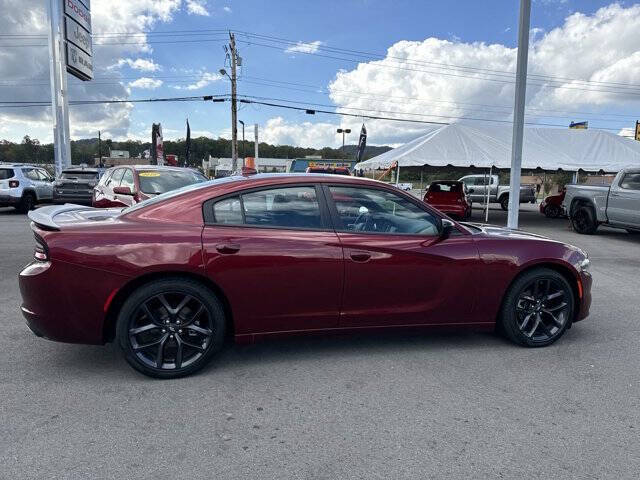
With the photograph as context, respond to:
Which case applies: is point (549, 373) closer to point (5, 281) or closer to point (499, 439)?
point (499, 439)

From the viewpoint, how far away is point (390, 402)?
10.2ft

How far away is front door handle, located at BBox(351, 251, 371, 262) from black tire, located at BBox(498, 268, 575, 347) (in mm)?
1363

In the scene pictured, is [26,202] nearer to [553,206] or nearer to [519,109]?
[519,109]

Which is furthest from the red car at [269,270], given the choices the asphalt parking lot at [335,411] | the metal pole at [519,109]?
the metal pole at [519,109]

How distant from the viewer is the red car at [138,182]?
8.13m

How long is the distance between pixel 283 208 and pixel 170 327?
1212mm

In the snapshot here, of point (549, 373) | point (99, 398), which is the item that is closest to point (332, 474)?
point (99, 398)

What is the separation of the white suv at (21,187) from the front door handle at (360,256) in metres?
15.8

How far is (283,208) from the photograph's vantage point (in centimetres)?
364

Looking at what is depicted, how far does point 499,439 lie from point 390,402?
707 millimetres

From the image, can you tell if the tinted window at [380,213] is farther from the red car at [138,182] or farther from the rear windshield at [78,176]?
the rear windshield at [78,176]

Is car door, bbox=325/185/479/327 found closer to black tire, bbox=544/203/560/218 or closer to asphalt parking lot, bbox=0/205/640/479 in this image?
asphalt parking lot, bbox=0/205/640/479

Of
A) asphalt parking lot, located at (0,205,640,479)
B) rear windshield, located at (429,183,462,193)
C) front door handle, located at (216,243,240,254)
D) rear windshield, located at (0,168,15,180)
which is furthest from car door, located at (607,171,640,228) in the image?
rear windshield, located at (0,168,15,180)

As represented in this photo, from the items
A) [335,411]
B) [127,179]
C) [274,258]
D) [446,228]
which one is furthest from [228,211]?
[127,179]
